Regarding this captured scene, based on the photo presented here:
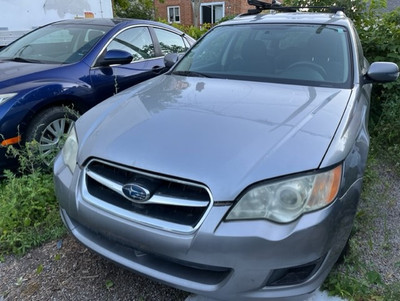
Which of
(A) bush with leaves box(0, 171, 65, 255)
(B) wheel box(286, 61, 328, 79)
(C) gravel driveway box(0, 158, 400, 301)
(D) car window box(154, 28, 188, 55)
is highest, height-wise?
(B) wheel box(286, 61, 328, 79)

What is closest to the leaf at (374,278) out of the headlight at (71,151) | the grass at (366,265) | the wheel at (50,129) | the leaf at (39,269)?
the grass at (366,265)

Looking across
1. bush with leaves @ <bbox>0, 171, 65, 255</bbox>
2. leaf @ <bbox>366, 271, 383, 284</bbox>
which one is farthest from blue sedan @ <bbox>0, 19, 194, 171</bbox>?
leaf @ <bbox>366, 271, 383, 284</bbox>

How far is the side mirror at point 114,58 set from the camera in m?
3.97

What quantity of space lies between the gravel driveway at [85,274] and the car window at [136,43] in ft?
8.48

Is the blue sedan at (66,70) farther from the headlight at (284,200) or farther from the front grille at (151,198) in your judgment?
the headlight at (284,200)

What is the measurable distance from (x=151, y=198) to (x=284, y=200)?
0.64 m

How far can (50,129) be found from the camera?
140 inches

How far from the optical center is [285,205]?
166 cm

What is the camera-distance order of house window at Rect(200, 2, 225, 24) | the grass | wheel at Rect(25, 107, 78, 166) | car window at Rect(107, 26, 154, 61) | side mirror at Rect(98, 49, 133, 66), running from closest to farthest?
1. the grass
2. wheel at Rect(25, 107, 78, 166)
3. side mirror at Rect(98, 49, 133, 66)
4. car window at Rect(107, 26, 154, 61)
5. house window at Rect(200, 2, 225, 24)

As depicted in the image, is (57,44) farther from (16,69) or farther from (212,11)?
(212,11)

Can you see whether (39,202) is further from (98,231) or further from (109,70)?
(109,70)

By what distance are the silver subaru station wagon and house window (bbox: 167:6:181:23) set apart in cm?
2430

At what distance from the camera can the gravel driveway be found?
218 centimetres

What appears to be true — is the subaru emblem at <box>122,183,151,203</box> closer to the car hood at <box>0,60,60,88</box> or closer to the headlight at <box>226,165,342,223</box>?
the headlight at <box>226,165,342,223</box>
